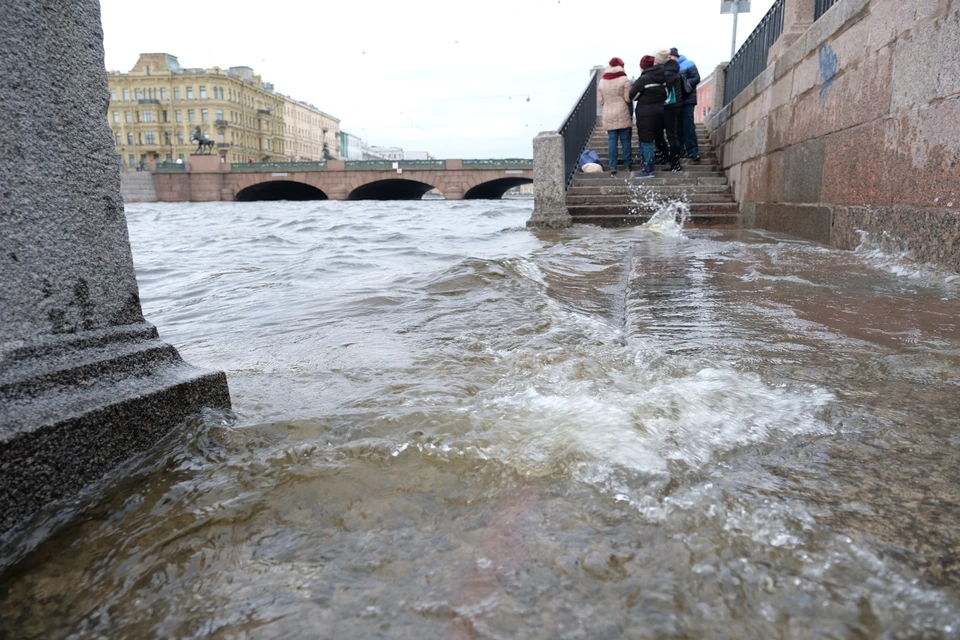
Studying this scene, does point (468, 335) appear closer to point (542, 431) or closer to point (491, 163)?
point (542, 431)

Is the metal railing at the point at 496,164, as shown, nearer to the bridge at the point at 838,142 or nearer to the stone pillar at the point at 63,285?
the bridge at the point at 838,142

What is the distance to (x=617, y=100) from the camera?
987cm

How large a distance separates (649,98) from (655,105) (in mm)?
140

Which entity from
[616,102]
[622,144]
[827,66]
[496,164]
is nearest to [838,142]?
[827,66]

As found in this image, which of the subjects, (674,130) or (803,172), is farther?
(674,130)

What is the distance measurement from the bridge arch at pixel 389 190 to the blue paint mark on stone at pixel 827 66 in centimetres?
3920

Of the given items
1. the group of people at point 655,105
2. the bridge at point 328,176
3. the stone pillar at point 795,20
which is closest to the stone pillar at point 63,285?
the stone pillar at point 795,20

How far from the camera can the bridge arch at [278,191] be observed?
4435 centimetres

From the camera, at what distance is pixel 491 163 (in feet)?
136

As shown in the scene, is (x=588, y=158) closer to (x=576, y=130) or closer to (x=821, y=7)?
(x=576, y=130)

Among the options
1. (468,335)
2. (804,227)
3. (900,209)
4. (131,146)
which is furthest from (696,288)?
(131,146)

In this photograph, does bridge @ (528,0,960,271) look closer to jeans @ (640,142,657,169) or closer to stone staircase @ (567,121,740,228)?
stone staircase @ (567,121,740,228)

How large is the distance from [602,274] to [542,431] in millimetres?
3087

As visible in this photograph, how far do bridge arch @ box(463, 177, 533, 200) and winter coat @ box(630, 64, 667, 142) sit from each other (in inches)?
1288
